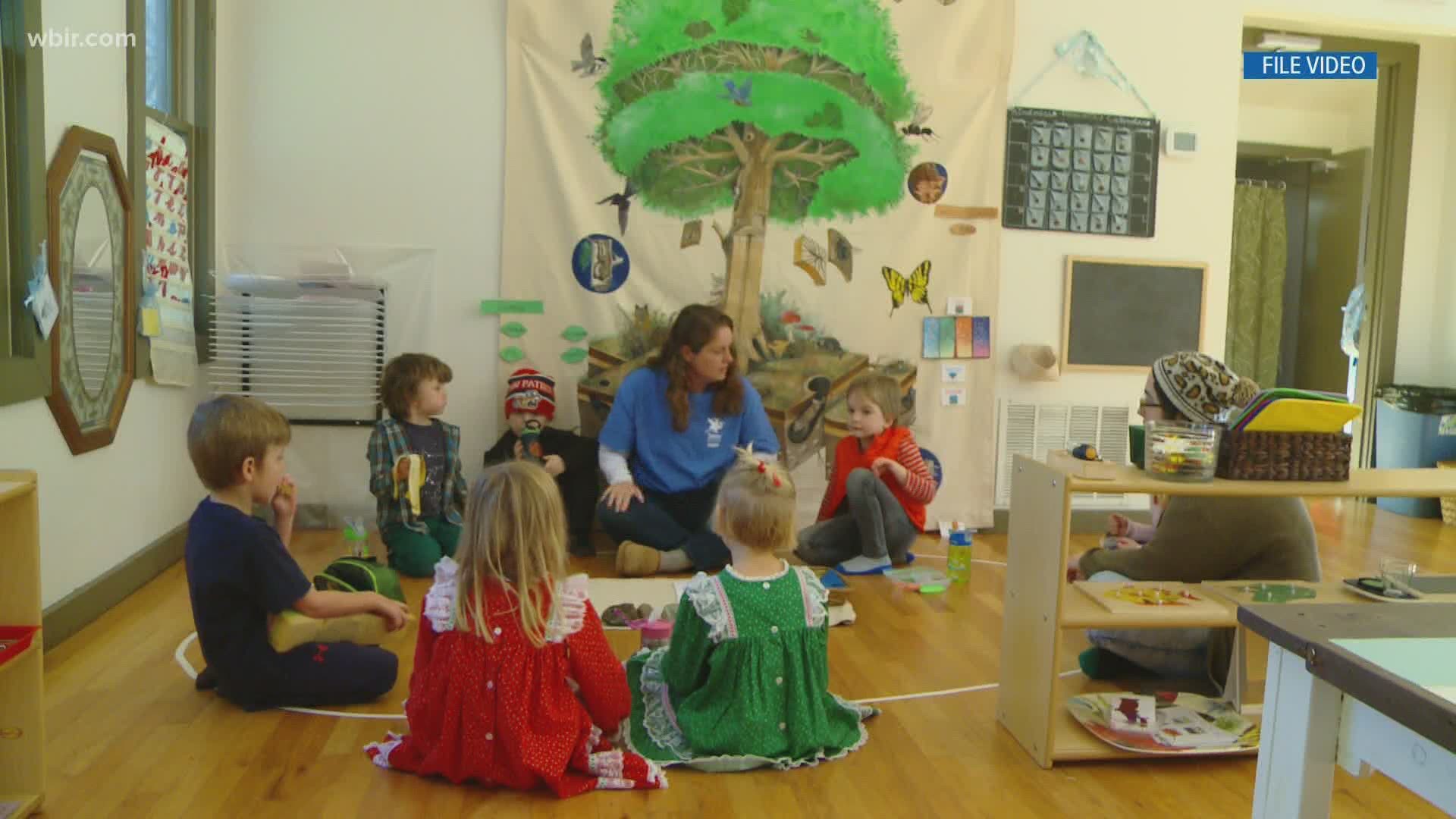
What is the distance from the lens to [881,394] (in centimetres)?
406

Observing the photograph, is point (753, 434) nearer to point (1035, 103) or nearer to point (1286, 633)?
point (1035, 103)

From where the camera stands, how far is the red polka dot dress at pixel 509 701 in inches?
82.6

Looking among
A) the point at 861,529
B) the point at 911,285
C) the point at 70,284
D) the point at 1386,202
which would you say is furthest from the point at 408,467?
the point at 1386,202

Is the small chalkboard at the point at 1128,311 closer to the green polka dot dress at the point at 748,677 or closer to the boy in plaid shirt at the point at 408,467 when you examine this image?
the boy in plaid shirt at the point at 408,467

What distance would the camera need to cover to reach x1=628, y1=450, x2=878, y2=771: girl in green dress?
2.24 metres

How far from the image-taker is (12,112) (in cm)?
270

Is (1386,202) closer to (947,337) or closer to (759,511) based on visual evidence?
(947,337)

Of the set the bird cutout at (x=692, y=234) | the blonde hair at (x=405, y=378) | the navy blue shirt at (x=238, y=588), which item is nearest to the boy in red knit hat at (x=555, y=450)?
the blonde hair at (x=405, y=378)

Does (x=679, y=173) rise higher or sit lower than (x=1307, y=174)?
lower

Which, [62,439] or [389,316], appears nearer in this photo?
[62,439]

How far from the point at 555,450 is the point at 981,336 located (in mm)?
1939

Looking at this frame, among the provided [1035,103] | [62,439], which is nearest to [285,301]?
[62,439]

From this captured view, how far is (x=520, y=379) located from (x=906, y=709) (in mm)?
2283

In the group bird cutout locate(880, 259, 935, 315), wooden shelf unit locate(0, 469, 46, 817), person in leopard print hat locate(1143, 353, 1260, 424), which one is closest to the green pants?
wooden shelf unit locate(0, 469, 46, 817)
